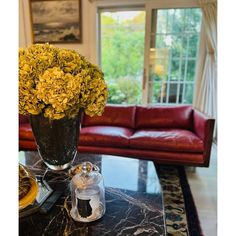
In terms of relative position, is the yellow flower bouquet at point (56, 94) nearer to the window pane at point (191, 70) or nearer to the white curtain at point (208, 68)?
the white curtain at point (208, 68)

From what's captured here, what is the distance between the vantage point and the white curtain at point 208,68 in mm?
2844

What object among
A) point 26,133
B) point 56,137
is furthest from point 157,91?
point 56,137

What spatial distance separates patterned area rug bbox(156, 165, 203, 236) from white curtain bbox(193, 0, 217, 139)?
110 centimetres

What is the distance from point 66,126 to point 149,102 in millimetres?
2701

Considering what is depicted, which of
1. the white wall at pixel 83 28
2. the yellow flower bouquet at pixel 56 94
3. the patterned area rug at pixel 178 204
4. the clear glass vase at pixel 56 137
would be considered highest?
the white wall at pixel 83 28

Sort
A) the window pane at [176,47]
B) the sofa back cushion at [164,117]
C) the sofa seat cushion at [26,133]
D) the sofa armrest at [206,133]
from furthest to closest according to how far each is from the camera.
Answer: the window pane at [176,47], the sofa back cushion at [164,117], the sofa seat cushion at [26,133], the sofa armrest at [206,133]

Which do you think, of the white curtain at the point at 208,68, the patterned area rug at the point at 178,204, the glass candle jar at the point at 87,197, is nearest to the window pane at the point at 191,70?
the white curtain at the point at 208,68

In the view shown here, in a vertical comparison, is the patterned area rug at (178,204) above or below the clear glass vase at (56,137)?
below

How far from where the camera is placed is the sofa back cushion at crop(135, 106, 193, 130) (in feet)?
8.38

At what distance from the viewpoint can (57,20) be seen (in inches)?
136

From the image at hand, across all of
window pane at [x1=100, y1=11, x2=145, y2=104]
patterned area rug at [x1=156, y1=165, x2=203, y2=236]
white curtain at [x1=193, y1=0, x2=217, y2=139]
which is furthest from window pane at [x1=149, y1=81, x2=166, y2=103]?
patterned area rug at [x1=156, y1=165, x2=203, y2=236]

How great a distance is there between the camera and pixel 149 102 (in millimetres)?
3551

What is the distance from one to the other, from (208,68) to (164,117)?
3.68 feet

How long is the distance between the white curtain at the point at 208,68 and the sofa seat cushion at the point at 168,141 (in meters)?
0.90
